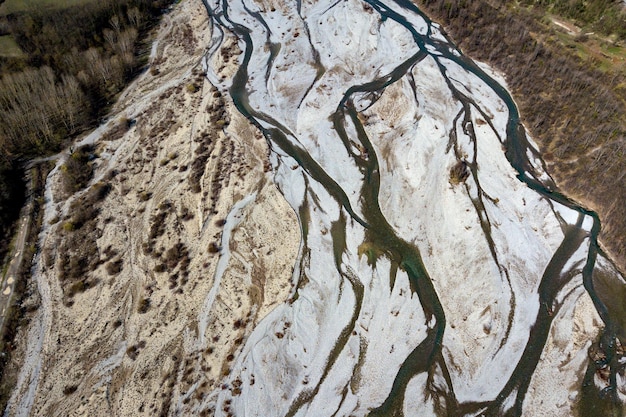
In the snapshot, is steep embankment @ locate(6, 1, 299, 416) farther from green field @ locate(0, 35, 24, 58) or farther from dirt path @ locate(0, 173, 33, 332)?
green field @ locate(0, 35, 24, 58)

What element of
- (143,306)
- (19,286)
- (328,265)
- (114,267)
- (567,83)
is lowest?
(19,286)

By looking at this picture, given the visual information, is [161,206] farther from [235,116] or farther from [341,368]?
[341,368]

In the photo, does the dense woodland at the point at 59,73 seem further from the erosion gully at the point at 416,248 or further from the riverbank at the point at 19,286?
the erosion gully at the point at 416,248

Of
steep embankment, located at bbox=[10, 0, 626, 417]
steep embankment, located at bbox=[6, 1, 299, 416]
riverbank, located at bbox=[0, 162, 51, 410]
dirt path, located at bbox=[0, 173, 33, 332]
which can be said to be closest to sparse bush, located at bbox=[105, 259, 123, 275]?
steep embankment, located at bbox=[6, 1, 299, 416]

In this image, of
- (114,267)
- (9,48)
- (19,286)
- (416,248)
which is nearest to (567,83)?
(416,248)

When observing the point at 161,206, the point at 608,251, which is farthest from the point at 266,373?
the point at 608,251

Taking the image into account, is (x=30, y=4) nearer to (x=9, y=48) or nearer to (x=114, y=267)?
(x=9, y=48)
